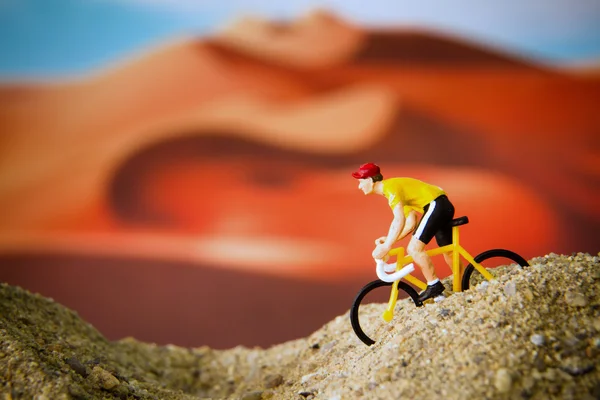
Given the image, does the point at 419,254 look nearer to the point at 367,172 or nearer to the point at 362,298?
the point at 362,298

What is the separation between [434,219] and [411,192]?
17cm

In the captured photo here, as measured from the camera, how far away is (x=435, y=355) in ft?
7.46

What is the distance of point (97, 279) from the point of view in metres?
6.19

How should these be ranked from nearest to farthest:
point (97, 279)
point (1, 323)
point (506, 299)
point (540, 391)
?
point (540, 391)
point (506, 299)
point (1, 323)
point (97, 279)

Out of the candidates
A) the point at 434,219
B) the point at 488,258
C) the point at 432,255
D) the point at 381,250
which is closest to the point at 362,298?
the point at 381,250

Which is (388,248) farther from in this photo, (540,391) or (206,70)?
(206,70)

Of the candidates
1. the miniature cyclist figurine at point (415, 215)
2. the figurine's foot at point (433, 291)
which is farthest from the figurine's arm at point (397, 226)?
the figurine's foot at point (433, 291)

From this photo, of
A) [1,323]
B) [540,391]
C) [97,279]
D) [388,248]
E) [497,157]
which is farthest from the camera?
[497,157]

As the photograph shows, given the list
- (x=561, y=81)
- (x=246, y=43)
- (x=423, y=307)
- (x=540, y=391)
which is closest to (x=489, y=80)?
(x=561, y=81)

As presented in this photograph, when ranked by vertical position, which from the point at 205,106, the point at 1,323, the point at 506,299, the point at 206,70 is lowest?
the point at 506,299

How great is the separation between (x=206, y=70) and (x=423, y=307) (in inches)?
225

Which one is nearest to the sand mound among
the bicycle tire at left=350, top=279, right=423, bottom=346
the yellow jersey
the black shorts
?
the bicycle tire at left=350, top=279, right=423, bottom=346

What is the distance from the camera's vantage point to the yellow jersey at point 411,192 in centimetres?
268

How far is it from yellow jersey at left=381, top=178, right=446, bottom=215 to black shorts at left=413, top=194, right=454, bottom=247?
30 millimetres
